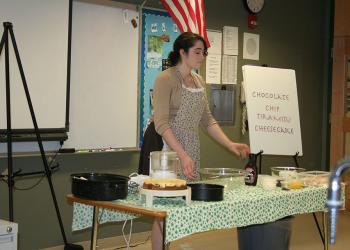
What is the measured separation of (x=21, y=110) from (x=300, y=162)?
346cm

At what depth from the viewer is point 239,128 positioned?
526 centimetres

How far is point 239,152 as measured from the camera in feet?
10.0

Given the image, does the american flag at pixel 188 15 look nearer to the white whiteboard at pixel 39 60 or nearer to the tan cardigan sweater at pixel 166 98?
the white whiteboard at pixel 39 60

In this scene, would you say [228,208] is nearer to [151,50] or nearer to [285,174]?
[285,174]

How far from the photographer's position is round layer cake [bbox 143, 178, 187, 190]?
223 cm

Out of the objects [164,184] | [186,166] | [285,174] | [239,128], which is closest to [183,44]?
[186,166]

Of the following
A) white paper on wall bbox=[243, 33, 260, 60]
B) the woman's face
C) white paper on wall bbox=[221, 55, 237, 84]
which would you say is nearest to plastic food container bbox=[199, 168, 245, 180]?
the woman's face

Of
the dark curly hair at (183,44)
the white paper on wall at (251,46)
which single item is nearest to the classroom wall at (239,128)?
the white paper on wall at (251,46)

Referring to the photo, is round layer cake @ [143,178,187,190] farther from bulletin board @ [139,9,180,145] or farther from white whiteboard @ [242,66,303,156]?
bulletin board @ [139,9,180,145]

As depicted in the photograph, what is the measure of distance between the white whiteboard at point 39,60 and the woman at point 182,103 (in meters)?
1.01

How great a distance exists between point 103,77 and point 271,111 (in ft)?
4.37

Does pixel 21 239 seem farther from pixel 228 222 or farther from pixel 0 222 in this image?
pixel 228 222

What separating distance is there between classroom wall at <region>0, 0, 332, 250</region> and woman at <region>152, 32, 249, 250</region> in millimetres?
1176

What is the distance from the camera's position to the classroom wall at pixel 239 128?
3.72 m
